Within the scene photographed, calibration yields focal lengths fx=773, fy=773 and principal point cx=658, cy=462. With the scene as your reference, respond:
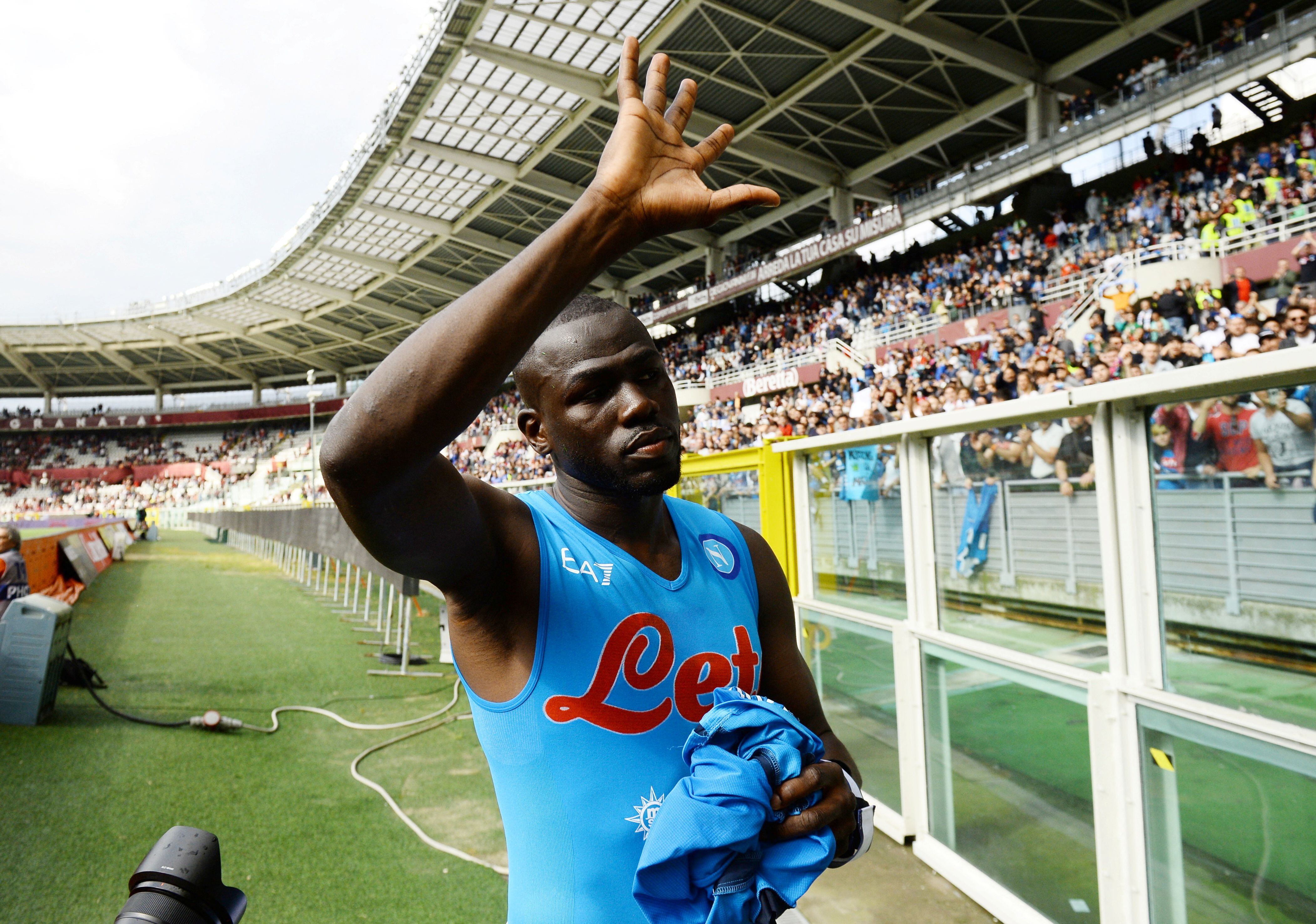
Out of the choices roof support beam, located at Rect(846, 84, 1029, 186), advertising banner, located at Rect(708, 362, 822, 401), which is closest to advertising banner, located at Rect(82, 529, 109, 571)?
advertising banner, located at Rect(708, 362, 822, 401)

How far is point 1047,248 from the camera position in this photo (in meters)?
18.5

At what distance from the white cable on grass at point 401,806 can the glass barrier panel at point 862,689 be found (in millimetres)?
2163

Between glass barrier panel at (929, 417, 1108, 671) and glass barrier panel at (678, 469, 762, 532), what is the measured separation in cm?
167

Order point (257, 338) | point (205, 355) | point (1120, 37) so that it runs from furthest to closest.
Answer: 1. point (205, 355)
2. point (257, 338)
3. point (1120, 37)

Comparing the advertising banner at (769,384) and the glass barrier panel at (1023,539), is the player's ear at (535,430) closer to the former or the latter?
the glass barrier panel at (1023,539)

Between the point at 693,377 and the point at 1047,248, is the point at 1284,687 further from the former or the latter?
the point at 693,377

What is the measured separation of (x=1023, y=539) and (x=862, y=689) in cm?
172

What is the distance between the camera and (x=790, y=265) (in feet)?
83.7

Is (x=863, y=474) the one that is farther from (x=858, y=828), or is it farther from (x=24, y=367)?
(x=24, y=367)

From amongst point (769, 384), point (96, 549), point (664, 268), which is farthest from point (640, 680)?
point (664, 268)

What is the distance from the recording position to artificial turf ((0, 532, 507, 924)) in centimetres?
393

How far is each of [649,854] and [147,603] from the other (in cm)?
1559

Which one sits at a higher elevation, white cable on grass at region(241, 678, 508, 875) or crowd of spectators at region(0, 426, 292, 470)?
crowd of spectators at region(0, 426, 292, 470)

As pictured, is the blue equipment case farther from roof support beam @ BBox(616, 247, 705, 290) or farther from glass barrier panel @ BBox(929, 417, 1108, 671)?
roof support beam @ BBox(616, 247, 705, 290)
